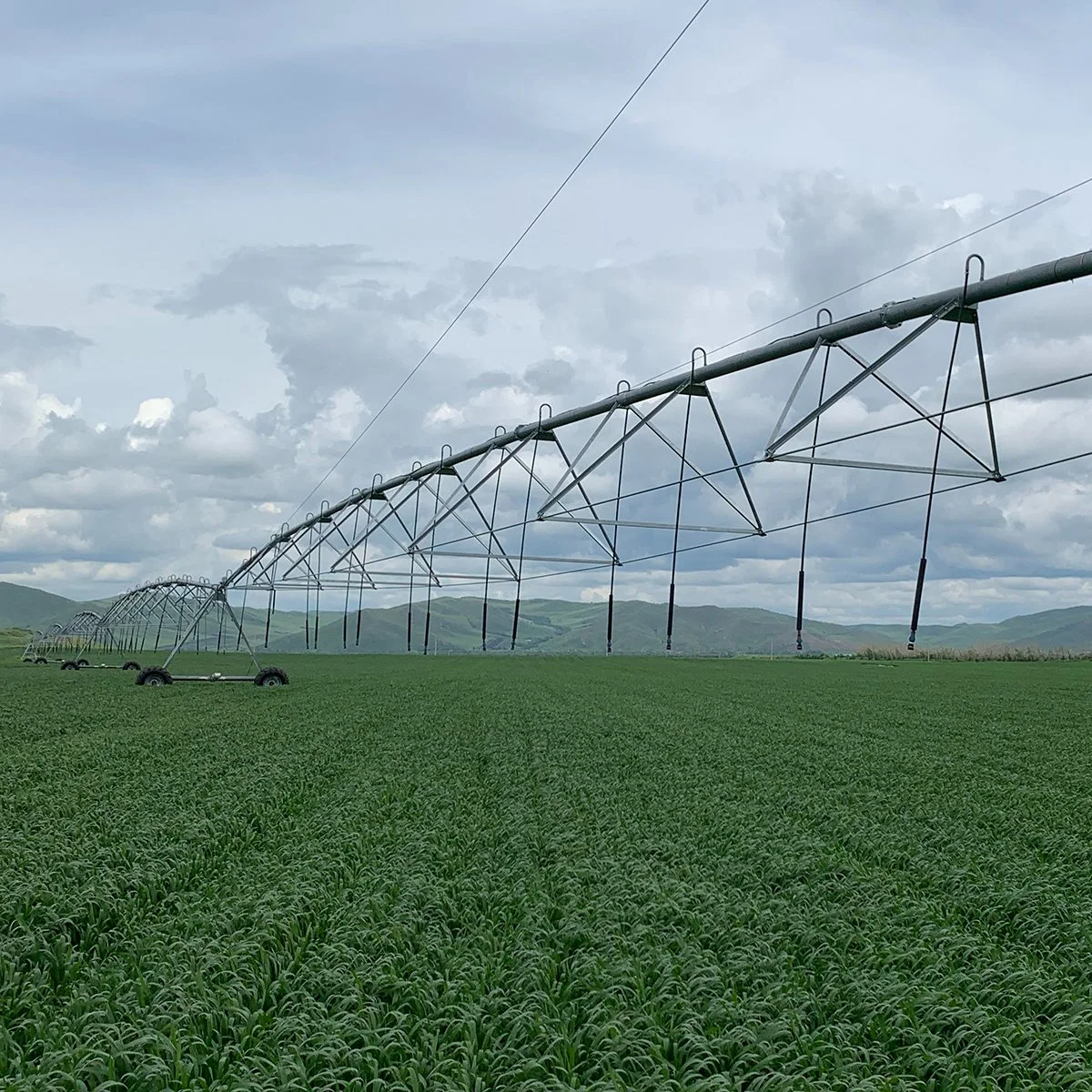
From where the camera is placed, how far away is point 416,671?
5750 cm

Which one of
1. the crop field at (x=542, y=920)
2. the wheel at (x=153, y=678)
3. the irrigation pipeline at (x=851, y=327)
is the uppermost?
the irrigation pipeline at (x=851, y=327)

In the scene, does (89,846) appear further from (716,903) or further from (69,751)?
(69,751)

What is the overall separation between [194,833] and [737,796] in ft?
23.9

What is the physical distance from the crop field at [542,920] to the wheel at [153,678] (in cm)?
2284

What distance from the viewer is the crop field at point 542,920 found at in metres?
5.96

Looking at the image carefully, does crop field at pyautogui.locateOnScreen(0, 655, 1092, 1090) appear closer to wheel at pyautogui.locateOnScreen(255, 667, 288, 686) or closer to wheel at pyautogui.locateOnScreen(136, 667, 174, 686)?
wheel at pyautogui.locateOnScreen(136, 667, 174, 686)

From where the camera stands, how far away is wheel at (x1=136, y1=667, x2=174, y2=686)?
41781 mm

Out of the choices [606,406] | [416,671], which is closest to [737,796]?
[606,406]

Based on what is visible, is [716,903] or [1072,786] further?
[1072,786]

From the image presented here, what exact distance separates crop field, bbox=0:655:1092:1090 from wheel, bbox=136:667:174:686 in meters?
22.8

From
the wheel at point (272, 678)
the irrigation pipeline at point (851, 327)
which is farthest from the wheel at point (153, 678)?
the irrigation pipeline at point (851, 327)

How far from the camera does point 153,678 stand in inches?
1658

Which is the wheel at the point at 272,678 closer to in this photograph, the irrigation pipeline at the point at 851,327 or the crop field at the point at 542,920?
Answer: the irrigation pipeline at the point at 851,327

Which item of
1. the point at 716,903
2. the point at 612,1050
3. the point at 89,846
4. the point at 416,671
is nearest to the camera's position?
the point at 612,1050
